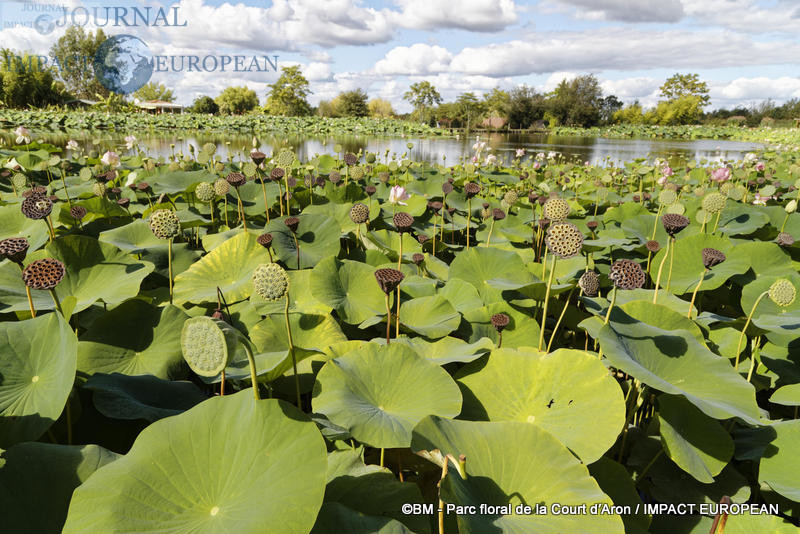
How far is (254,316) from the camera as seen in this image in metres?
1.58

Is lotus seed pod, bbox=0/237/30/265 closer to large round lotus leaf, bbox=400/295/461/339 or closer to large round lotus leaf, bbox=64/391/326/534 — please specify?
large round lotus leaf, bbox=64/391/326/534

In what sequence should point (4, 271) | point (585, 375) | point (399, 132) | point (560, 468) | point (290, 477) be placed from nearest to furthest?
point (290, 477), point (560, 468), point (585, 375), point (4, 271), point (399, 132)

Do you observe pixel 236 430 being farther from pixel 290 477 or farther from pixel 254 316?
pixel 254 316

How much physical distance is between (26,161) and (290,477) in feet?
16.2

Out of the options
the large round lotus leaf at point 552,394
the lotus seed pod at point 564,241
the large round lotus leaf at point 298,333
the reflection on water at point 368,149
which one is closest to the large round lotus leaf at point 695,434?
the large round lotus leaf at point 552,394

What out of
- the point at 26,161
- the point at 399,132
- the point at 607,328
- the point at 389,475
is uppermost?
the point at 399,132

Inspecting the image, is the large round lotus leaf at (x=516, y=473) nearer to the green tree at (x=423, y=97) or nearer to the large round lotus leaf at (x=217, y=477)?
the large round lotus leaf at (x=217, y=477)

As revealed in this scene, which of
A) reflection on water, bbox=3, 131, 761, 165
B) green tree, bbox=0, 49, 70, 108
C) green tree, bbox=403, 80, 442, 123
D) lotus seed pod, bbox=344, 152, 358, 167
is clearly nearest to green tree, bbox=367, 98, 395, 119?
green tree, bbox=403, 80, 442, 123

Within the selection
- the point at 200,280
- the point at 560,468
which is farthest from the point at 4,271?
the point at 560,468

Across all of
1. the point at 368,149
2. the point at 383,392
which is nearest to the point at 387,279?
the point at 383,392

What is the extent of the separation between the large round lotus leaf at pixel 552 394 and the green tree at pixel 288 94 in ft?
190

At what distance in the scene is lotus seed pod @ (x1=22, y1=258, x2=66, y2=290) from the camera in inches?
41.2

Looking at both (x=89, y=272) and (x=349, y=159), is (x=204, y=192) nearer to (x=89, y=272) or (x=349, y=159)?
→ (x=89, y=272)

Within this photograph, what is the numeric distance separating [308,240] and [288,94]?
58.2 metres
